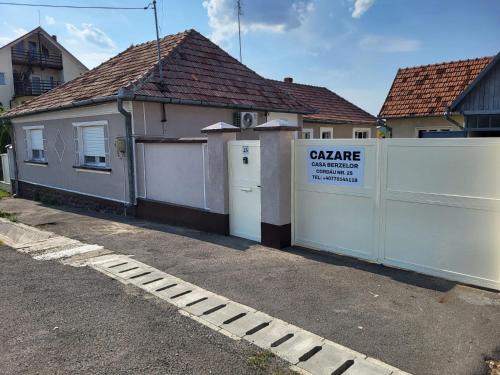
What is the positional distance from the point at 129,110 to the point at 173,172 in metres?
2.05

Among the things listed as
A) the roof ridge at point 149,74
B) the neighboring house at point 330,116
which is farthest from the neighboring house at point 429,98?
the roof ridge at point 149,74

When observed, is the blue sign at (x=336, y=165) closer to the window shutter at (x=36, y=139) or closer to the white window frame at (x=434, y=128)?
the window shutter at (x=36, y=139)

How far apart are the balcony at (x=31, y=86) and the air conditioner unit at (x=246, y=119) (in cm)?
3319

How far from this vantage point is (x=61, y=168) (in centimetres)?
1307

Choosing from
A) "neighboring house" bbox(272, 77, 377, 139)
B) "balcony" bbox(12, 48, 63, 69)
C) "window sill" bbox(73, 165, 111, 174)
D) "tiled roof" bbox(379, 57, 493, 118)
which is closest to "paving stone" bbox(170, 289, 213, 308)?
"window sill" bbox(73, 165, 111, 174)

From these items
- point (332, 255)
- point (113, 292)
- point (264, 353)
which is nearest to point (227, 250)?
point (332, 255)

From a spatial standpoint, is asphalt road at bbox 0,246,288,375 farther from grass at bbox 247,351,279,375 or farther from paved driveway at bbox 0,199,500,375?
paved driveway at bbox 0,199,500,375

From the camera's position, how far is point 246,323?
411cm

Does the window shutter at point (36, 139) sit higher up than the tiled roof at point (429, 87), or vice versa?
the tiled roof at point (429, 87)

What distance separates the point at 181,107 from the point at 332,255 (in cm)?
580

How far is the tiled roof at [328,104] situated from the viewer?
64.9ft

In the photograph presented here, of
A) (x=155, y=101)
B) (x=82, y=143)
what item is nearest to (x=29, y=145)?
(x=82, y=143)

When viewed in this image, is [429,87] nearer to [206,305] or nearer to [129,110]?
[129,110]

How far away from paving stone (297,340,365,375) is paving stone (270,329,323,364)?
0.30 feet
